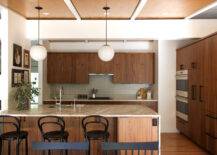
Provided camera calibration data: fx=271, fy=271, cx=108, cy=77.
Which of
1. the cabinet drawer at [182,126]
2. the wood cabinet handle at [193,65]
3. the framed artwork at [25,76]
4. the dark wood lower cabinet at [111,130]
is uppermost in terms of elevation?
the wood cabinet handle at [193,65]

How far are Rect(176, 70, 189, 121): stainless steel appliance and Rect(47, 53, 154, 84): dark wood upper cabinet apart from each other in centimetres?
118

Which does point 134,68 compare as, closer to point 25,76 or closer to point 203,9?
point 203,9

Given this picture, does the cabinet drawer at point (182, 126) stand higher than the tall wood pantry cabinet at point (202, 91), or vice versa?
the tall wood pantry cabinet at point (202, 91)

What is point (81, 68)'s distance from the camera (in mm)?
7887

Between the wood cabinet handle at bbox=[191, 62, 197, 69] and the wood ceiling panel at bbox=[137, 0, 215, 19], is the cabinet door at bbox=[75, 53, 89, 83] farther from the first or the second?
the wood cabinet handle at bbox=[191, 62, 197, 69]

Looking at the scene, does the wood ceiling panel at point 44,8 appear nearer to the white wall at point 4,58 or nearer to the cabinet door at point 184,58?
the white wall at point 4,58

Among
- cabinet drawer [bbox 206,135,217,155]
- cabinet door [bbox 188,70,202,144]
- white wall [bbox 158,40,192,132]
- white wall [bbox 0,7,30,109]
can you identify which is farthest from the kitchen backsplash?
cabinet drawer [bbox 206,135,217,155]

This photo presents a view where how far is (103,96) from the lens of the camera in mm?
8211

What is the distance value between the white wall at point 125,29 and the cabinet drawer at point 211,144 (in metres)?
2.48

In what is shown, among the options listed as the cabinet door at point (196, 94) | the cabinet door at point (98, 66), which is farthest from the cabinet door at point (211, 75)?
the cabinet door at point (98, 66)

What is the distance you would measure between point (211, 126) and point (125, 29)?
114 inches

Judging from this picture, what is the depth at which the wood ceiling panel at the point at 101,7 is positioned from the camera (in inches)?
192

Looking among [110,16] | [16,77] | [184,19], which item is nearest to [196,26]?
[184,19]

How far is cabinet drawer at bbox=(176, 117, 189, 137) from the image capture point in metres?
6.66
